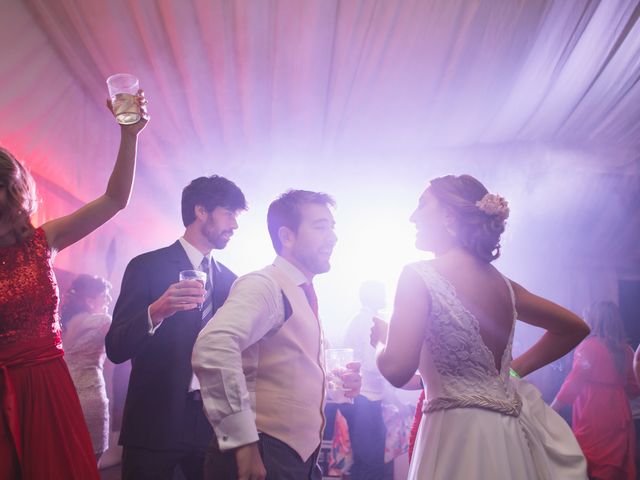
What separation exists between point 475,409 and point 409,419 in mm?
2719

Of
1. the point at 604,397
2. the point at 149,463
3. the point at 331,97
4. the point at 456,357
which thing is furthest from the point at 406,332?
the point at 331,97

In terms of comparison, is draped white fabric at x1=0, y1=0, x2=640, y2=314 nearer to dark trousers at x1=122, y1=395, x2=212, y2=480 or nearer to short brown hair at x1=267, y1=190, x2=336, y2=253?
short brown hair at x1=267, y1=190, x2=336, y2=253

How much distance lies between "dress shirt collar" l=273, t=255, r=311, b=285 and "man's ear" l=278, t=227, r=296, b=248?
91mm

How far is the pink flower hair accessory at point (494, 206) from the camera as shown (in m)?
1.53

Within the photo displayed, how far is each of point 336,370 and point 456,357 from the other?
0.62m

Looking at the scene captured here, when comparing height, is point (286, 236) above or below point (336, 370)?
above

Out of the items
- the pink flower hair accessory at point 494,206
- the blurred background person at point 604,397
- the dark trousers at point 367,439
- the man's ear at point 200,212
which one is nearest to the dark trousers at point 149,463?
the man's ear at point 200,212

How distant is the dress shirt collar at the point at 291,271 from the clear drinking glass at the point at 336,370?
0.35 m

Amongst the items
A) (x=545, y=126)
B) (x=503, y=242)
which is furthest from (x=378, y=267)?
(x=545, y=126)

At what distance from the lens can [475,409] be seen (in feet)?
4.28

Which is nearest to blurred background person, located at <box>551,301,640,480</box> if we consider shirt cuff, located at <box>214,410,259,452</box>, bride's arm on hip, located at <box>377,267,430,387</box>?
bride's arm on hip, located at <box>377,267,430,387</box>

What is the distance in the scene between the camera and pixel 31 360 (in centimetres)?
118

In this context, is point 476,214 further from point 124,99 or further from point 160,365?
point 160,365

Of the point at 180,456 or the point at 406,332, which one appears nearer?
the point at 406,332
